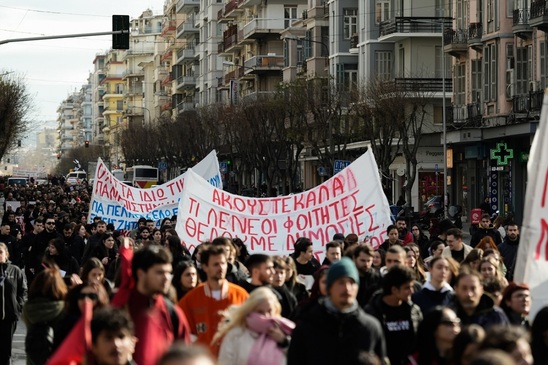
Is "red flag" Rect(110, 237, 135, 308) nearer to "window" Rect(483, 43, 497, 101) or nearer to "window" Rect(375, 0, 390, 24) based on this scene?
"window" Rect(483, 43, 497, 101)

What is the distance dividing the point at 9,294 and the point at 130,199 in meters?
16.0

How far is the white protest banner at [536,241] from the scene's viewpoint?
32.2 ft

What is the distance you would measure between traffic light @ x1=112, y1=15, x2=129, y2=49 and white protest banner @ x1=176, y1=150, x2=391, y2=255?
12368 mm

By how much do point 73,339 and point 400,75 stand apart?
5952 centimetres

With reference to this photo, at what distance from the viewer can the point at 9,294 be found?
14.0m

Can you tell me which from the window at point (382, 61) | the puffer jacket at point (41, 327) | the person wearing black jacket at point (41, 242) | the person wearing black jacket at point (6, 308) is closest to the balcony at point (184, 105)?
the window at point (382, 61)

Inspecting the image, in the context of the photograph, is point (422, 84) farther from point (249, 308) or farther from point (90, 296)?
point (249, 308)

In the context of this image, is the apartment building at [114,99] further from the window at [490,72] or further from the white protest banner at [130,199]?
the white protest banner at [130,199]

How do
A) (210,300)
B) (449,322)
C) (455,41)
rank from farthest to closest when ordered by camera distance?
(455,41), (210,300), (449,322)

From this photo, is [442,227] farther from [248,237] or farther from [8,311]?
[8,311]

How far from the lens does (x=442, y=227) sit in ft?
74.3

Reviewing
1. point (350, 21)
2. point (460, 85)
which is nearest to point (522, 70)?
point (460, 85)

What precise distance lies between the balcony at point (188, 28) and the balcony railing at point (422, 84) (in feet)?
208

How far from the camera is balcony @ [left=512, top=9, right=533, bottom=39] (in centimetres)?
4962
